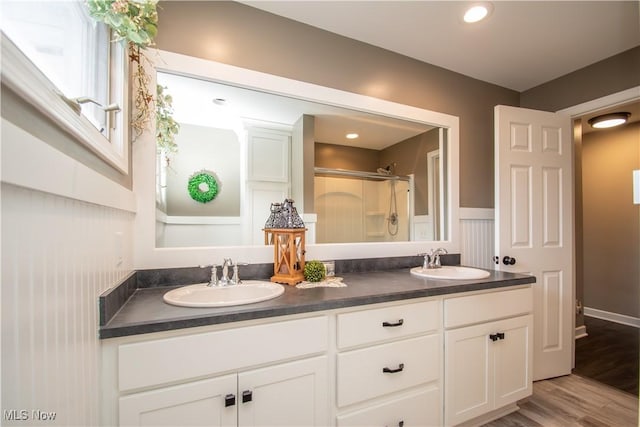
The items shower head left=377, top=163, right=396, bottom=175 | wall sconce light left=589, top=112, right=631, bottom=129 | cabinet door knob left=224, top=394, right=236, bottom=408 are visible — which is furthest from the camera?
wall sconce light left=589, top=112, right=631, bottom=129

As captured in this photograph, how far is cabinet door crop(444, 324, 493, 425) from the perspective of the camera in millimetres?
1439

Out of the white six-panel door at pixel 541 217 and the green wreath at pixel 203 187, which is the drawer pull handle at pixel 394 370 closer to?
the green wreath at pixel 203 187

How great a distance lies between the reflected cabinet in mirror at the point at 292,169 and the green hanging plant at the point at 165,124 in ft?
0.08

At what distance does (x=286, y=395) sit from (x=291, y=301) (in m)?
0.34

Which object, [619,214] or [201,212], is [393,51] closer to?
[201,212]

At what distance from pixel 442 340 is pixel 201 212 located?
55.3 inches

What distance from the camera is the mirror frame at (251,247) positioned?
1370 millimetres

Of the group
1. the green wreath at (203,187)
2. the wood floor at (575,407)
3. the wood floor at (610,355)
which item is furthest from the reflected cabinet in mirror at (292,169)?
the wood floor at (610,355)

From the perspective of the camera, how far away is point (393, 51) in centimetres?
207

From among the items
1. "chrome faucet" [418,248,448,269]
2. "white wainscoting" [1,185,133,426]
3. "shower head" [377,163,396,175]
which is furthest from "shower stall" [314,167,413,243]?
"white wainscoting" [1,185,133,426]

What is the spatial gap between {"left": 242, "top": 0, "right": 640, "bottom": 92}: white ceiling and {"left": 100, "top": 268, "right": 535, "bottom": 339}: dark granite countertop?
1.58m

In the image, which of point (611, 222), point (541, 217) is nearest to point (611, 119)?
point (611, 222)

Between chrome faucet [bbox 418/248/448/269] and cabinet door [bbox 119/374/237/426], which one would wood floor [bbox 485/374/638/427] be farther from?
cabinet door [bbox 119/374/237/426]

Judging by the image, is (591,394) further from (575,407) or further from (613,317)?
(613,317)
